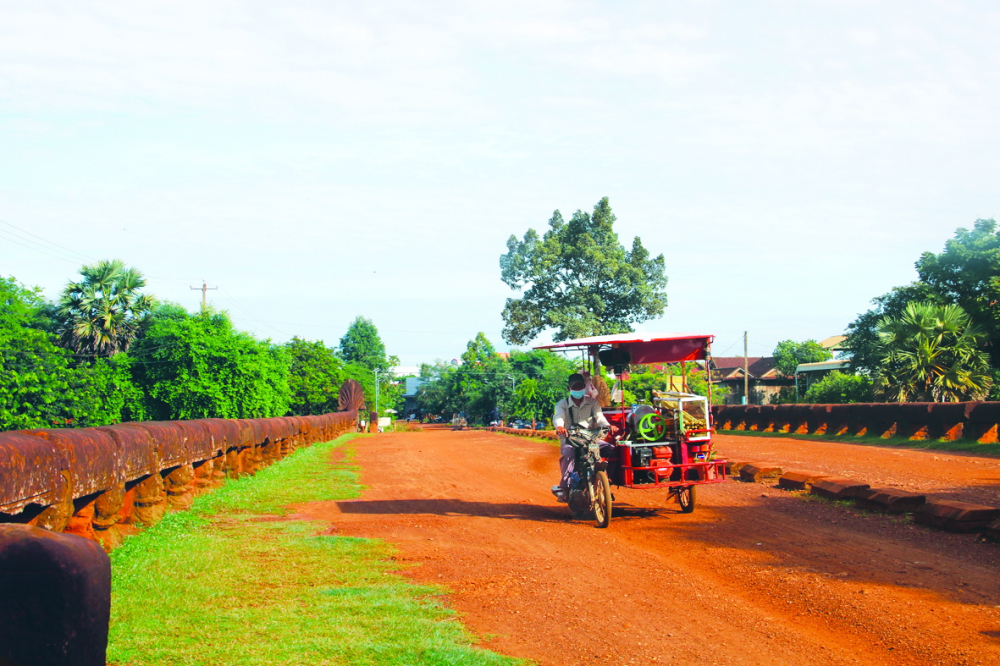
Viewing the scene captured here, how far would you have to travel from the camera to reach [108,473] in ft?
25.2

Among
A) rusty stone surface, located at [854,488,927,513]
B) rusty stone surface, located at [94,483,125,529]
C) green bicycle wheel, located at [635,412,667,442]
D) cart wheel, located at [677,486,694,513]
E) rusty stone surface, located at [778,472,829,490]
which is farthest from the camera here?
rusty stone surface, located at [778,472,829,490]

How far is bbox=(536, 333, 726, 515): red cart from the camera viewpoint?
431 inches

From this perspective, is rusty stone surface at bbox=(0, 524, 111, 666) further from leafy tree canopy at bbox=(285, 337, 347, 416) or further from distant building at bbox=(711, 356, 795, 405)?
distant building at bbox=(711, 356, 795, 405)

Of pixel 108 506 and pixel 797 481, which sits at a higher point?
pixel 108 506

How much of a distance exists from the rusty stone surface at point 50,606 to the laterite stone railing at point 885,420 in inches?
873

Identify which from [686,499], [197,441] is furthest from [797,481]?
[197,441]

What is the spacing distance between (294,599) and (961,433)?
801 inches

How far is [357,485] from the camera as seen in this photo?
15.6m

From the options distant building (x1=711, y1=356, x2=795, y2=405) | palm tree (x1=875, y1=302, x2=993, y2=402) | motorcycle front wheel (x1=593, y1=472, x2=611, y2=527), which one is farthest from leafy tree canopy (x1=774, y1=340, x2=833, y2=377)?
motorcycle front wheel (x1=593, y1=472, x2=611, y2=527)

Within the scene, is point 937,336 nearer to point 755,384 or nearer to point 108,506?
point 108,506

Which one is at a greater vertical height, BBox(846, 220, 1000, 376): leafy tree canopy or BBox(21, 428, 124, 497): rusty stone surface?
BBox(846, 220, 1000, 376): leafy tree canopy

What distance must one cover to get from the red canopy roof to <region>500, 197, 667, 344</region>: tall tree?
123 feet

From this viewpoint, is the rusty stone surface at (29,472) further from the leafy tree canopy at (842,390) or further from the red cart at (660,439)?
the leafy tree canopy at (842,390)

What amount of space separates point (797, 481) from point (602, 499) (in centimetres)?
488
